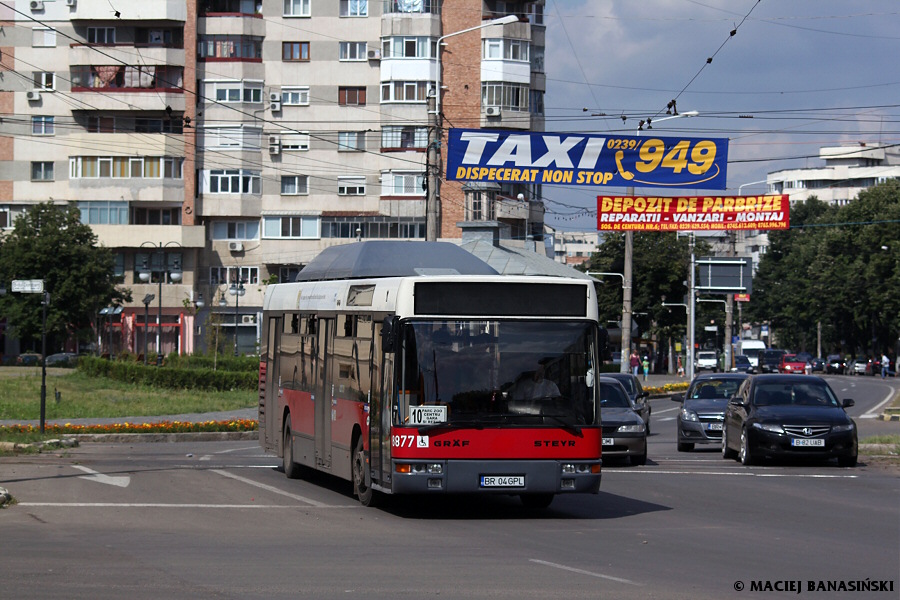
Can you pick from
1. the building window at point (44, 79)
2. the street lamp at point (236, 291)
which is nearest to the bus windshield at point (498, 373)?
the street lamp at point (236, 291)

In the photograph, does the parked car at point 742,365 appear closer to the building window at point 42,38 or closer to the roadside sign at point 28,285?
the building window at point 42,38

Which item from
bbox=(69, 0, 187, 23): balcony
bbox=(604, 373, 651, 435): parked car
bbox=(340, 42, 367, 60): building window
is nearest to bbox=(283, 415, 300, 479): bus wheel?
bbox=(604, 373, 651, 435): parked car

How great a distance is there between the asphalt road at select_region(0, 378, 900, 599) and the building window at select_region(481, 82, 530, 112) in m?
54.2

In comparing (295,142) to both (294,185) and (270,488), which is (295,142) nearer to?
(294,185)

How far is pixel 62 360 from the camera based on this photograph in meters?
72.6

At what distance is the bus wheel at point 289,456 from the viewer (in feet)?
62.3

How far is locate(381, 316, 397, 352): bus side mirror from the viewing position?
45.1ft

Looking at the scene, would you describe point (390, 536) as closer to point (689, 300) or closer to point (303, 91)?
point (689, 300)

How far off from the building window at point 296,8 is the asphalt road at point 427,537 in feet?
190

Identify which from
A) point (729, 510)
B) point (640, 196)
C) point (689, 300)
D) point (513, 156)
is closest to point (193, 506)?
point (729, 510)

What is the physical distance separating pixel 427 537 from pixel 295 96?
64.5 meters

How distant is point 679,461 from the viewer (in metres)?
24.1

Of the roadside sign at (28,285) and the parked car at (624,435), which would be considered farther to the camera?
the roadside sign at (28,285)

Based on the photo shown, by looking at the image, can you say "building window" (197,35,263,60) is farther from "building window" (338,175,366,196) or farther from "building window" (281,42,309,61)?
"building window" (338,175,366,196)
